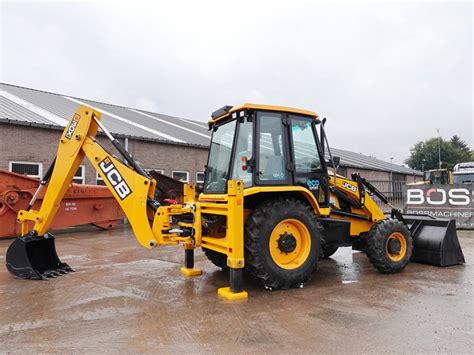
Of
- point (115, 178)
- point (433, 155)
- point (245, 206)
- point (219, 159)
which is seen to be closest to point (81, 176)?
point (115, 178)

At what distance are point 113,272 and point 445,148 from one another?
65.5 metres

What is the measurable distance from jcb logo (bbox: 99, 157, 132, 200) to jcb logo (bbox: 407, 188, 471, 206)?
422 inches

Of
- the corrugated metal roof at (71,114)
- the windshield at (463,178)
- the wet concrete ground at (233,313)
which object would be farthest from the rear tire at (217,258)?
the windshield at (463,178)

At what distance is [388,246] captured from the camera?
610cm

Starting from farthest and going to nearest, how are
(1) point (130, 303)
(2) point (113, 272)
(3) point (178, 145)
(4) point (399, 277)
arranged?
(3) point (178, 145), (2) point (113, 272), (4) point (399, 277), (1) point (130, 303)

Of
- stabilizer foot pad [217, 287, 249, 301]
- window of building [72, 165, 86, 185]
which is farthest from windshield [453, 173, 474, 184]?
window of building [72, 165, 86, 185]

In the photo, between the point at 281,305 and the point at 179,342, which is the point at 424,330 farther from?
the point at 179,342

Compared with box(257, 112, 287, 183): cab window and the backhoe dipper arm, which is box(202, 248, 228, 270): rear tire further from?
box(257, 112, 287, 183): cab window

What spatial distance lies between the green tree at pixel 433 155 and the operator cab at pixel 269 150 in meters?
60.6

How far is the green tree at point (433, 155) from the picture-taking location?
61031 millimetres

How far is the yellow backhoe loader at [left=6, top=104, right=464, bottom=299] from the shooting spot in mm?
4980

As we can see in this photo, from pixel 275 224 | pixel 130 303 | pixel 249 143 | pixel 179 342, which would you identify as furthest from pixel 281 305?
pixel 249 143

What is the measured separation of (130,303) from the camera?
4645 mm

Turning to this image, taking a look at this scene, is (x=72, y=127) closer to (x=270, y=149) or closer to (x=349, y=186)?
(x=270, y=149)
